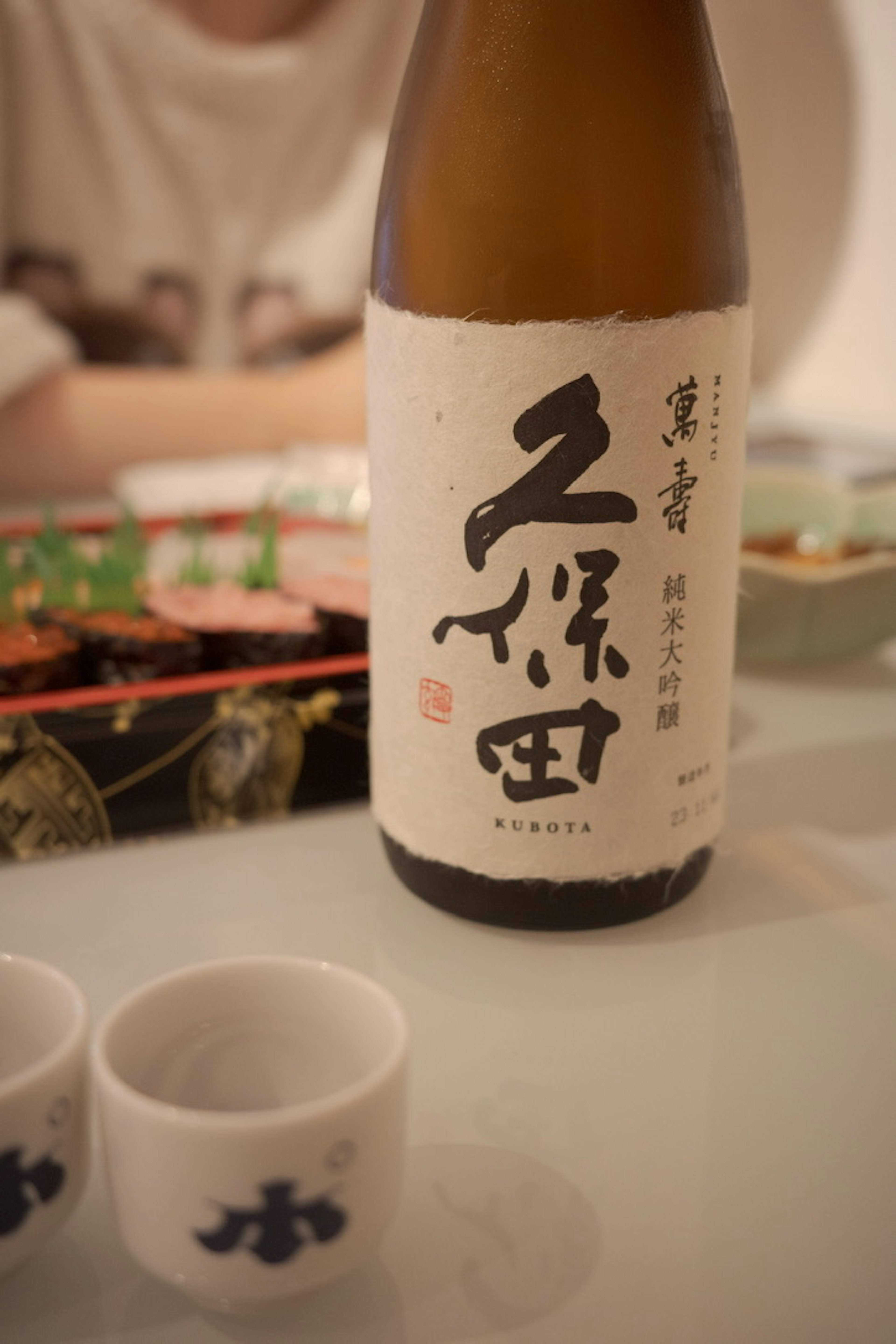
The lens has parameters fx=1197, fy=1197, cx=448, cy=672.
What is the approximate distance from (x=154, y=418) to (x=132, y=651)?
922 mm

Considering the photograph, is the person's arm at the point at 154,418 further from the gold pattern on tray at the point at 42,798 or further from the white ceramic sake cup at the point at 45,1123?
the white ceramic sake cup at the point at 45,1123

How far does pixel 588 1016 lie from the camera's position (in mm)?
414

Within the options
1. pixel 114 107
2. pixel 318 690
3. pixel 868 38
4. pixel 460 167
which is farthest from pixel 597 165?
pixel 114 107

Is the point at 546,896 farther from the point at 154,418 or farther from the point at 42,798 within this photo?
the point at 154,418

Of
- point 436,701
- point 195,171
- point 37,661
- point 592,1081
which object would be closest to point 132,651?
point 37,661

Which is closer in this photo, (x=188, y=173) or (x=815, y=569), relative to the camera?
(x=815, y=569)

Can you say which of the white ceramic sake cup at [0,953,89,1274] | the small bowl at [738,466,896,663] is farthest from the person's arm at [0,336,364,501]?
the white ceramic sake cup at [0,953,89,1274]

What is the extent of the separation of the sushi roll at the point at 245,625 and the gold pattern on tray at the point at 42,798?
0.10m

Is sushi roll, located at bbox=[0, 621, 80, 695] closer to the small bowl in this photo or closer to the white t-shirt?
the small bowl

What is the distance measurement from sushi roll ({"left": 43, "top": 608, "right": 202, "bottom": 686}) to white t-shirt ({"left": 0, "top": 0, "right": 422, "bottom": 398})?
4.45ft

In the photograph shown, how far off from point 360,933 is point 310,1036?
0.51 feet

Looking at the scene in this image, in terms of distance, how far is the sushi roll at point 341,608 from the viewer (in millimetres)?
608

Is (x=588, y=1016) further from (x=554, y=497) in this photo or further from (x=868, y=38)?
(x=868, y=38)

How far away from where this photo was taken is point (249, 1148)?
246mm
